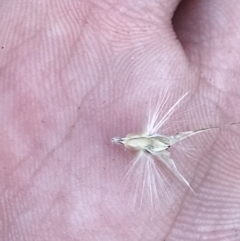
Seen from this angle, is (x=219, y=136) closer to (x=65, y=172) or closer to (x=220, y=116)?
(x=220, y=116)

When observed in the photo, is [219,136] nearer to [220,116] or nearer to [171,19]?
[220,116]

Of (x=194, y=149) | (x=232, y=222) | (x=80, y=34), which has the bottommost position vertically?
(x=232, y=222)

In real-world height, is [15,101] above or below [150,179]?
above

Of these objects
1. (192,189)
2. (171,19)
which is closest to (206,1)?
(171,19)

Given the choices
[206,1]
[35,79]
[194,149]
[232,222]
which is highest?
[206,1]

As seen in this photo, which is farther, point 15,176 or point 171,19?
point 171,19

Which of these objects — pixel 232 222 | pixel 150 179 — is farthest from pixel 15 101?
pixel 232 222
